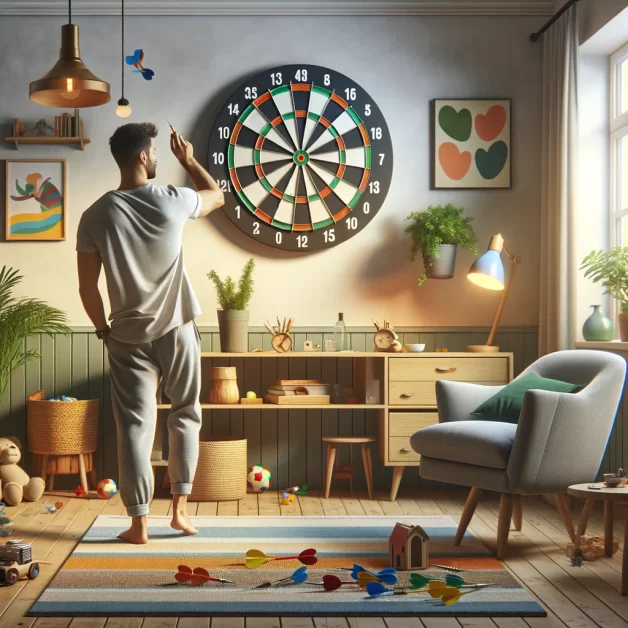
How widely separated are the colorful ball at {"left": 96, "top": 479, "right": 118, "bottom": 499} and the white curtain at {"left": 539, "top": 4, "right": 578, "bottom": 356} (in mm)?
2303

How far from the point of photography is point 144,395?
317cm

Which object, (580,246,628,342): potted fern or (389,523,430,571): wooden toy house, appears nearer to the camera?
(389,523,430,571): wooden toy house

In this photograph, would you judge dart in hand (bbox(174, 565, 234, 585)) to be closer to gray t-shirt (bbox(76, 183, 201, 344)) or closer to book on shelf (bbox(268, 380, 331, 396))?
gray t-shirt (bbox(76, 183, 201, 344))

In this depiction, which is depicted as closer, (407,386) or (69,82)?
(69,82)

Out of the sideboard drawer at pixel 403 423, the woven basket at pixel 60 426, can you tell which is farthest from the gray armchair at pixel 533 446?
the woven basket at pixel 60 426

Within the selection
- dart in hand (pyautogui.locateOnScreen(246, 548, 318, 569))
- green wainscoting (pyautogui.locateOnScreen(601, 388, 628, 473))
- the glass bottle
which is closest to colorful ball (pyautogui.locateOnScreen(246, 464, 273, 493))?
the glass bottle

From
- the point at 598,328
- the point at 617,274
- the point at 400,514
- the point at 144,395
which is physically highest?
the point at 617,274

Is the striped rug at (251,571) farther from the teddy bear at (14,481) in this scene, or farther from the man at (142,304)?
the teddy bear at (14,481)

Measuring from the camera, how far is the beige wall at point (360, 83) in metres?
4.66

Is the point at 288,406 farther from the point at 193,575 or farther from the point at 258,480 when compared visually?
the point at 193,575

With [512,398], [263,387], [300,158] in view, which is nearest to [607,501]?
[512,398]

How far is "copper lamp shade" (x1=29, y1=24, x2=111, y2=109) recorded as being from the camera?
3395mm

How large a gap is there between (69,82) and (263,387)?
1.97 m

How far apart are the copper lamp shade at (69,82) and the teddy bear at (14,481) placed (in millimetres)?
1748
